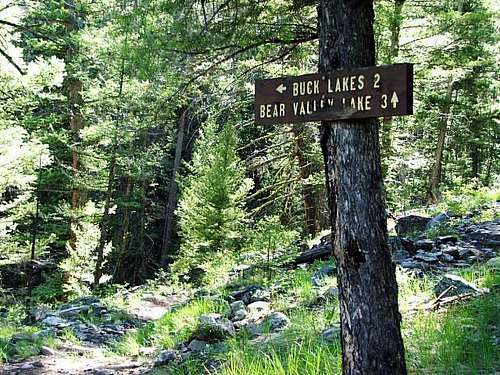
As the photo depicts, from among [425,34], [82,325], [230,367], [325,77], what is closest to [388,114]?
[325,77]

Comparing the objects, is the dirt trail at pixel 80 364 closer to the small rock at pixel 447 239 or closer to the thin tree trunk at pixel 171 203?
the small rock at pixel 447 239

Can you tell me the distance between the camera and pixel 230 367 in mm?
4469

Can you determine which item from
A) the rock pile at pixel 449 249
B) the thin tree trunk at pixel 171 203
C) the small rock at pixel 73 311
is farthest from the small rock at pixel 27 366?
the thin tree trunk at pixel 171 203

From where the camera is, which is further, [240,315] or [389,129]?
[389,129]

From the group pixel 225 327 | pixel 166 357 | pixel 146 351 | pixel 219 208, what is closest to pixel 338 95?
pixel 225 327

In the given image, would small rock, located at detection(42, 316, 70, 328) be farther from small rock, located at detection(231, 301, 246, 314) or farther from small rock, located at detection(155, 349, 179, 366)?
small rock, located at detection(155, 349, 179, 366)

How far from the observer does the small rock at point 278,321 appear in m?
5.68

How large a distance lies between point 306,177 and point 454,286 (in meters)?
8.59

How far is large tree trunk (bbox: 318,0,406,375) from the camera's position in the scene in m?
3.19

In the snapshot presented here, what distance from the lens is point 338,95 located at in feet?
11.0

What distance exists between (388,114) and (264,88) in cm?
97

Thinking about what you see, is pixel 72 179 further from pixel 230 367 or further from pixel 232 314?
pixel 230 367

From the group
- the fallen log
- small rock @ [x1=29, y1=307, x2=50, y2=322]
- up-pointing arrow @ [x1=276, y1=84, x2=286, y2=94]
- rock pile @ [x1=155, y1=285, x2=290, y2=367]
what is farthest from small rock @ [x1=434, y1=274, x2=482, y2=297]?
small rock @ [x1=29, y1=307, x2=50, y2=322]

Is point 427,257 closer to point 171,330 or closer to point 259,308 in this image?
point 259,308
